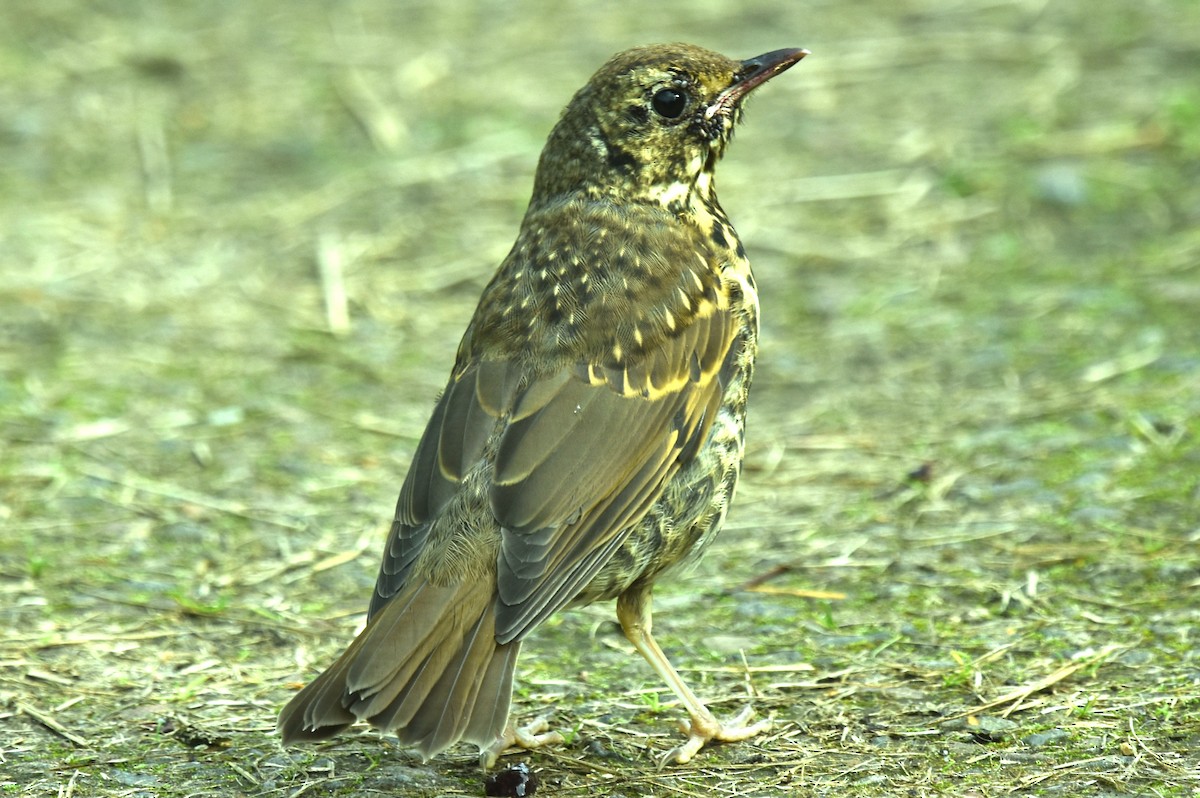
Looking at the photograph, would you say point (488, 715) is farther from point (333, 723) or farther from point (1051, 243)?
point (1051, 243)

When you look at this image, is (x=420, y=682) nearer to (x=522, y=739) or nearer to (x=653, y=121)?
(x=522, y=739)

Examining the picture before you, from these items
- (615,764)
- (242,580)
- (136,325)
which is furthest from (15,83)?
(615,764)

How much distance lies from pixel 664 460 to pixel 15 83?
6.97 m

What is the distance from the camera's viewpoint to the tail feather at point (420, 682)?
3760 mm

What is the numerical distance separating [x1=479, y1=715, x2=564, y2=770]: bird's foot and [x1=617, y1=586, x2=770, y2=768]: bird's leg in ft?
1.01

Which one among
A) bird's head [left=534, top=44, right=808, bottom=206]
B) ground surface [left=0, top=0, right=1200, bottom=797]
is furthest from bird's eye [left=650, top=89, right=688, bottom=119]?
ground surface [left=0, top=0, right=1200, bottom=797]

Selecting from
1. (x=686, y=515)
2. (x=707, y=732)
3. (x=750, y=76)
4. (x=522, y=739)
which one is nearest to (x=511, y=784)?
(x=522, y=739)

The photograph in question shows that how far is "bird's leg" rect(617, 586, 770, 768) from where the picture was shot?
4387 millimetres

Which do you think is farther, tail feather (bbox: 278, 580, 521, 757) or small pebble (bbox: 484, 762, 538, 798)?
small pebble (bbox: 484, 762, 538, 798)

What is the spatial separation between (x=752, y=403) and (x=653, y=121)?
83.7 inches

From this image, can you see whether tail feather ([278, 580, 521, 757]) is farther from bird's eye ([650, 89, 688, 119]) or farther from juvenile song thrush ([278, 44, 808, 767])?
bird's eye ([650, 89, 688, 119])

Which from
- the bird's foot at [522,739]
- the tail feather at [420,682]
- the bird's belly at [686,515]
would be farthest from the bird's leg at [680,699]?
the tail feather at [420,682]

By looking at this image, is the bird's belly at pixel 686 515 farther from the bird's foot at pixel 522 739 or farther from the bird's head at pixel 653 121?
the bird's head at pixel 653 121

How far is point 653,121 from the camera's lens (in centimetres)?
503
